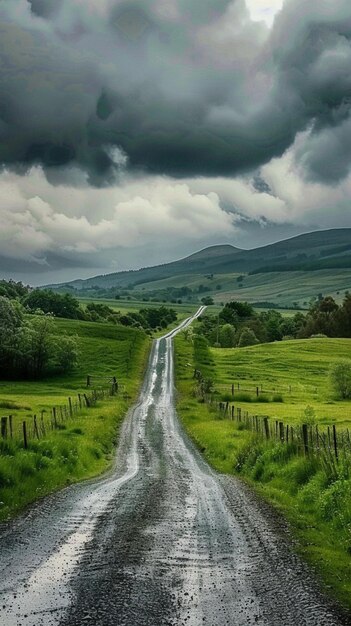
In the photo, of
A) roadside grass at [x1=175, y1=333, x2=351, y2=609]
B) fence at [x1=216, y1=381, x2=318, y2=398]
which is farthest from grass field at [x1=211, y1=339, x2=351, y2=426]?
roadside grass at [x1=175, y1=333, x2=351, y2=609]

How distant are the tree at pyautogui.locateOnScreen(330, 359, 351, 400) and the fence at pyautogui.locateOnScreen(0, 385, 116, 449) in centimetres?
3437

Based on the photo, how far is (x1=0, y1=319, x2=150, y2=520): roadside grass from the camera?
23.9 m

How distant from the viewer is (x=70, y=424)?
5266 centimetres

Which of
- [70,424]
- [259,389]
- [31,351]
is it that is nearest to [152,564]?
[70,424]

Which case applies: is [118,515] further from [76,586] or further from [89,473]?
[89,473]

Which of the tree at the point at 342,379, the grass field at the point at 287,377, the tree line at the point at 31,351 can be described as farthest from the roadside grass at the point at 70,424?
the tree at the point at 342,379

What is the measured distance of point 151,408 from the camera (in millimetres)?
77375

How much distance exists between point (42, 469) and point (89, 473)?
6.77 meters

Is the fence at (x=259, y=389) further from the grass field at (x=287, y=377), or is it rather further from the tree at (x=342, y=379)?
the tree at (x=342, y=379)

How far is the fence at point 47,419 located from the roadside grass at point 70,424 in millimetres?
592

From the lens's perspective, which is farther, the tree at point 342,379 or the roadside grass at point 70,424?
the tree at point 342,379

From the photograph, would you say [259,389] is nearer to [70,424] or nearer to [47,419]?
[47,419]

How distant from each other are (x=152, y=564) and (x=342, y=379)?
8287 cm

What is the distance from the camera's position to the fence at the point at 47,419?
38.1 m
